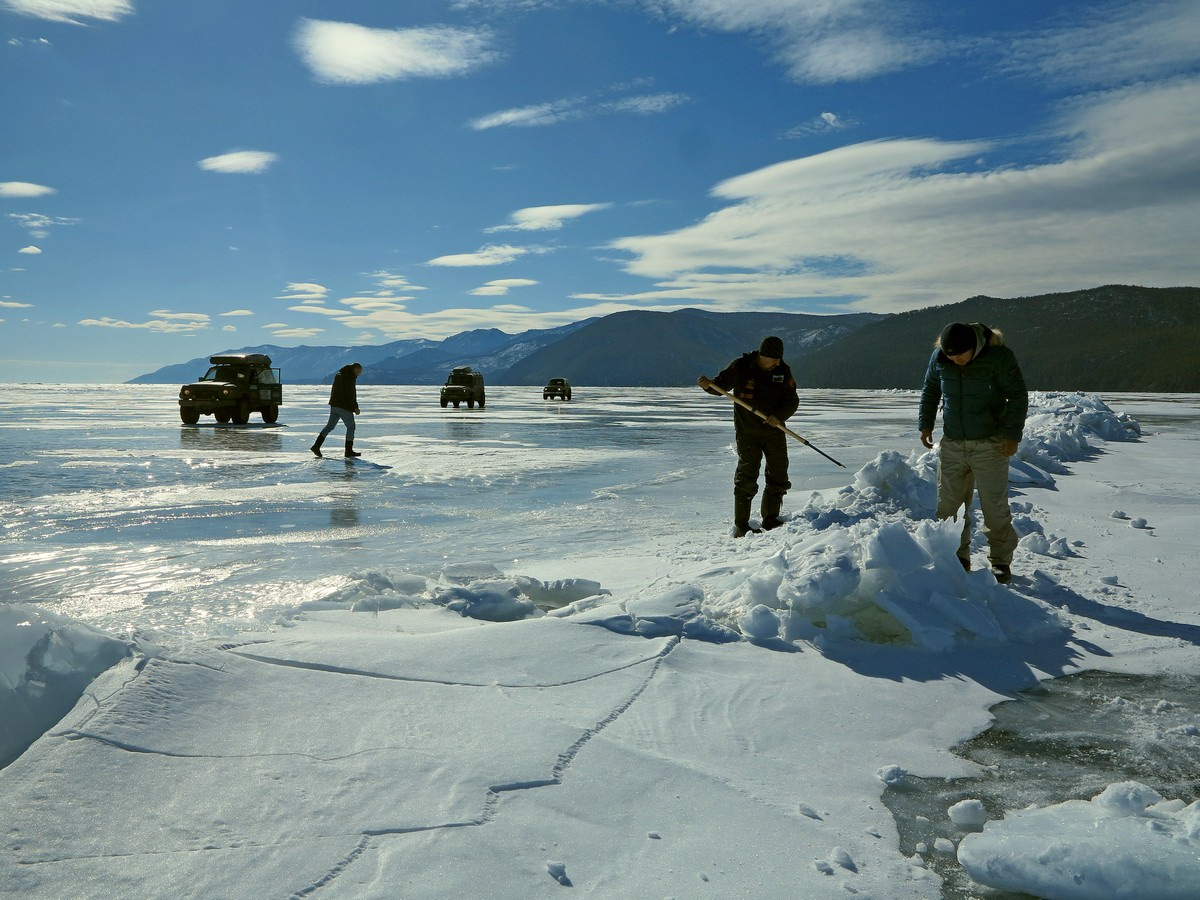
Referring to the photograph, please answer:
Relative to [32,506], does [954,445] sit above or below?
above

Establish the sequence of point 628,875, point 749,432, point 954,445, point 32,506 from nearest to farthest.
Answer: point 628,875
point 954,445
point 749,432
point 32,506

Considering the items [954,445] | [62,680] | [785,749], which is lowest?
[785,749]

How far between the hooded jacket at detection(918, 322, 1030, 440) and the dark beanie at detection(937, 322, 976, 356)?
0.07 m

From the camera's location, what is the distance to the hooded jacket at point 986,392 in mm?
5398

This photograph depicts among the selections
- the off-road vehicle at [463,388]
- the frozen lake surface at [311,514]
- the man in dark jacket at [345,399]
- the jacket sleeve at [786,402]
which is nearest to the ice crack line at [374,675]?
the frozen lake surface at [311,514]

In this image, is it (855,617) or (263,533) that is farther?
(263,533)

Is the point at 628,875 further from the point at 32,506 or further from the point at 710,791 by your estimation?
the point at 32,506

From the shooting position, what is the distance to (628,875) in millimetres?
2219

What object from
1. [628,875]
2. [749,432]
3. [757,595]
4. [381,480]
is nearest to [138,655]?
[628,875]

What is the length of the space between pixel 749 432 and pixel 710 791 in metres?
5.24

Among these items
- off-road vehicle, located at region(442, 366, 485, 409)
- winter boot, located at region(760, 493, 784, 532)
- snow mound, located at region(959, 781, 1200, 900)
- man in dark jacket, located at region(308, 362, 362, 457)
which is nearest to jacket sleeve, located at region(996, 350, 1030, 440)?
winter boot, located at region(760, 493, 784, 532)

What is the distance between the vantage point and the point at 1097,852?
2.29 meters

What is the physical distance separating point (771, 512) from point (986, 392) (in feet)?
8.30

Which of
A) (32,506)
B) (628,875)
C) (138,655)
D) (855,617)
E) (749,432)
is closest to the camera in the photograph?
(628,875)
